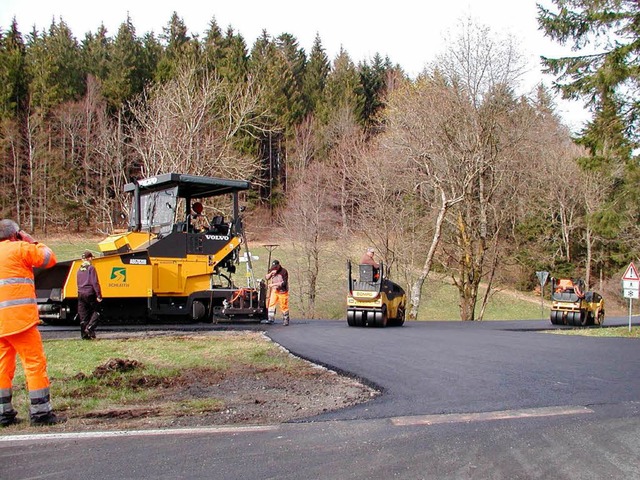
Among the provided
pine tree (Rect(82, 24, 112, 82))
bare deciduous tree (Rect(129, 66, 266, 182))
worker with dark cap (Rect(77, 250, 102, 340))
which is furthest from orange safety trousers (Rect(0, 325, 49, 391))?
pine tree (Rect(82, 24, 112, 82))

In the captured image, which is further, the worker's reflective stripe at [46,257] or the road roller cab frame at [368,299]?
the road roller cab frame at [368,299]

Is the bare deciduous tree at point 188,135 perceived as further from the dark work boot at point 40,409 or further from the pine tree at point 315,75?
the pine tree at point 315,75

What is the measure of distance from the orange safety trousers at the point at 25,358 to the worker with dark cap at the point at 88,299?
614 centimetres

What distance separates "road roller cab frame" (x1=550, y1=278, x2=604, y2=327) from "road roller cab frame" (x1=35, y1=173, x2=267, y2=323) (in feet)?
39.1

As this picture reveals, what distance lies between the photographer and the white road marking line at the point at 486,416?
226 inches

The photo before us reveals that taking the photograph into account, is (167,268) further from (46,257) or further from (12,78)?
(12,78)

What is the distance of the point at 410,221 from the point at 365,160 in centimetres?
385

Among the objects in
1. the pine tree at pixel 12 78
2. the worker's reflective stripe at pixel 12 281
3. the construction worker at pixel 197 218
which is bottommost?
the worker's reflective stripe at pixel 12 281

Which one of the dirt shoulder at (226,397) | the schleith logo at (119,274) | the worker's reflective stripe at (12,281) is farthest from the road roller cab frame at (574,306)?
the worker's reflective stripe at (12,281)

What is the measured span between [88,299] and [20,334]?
20.9ft

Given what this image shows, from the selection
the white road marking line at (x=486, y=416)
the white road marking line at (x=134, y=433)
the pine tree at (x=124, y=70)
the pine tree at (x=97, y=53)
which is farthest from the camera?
the pine tree at (x=97, y=53)

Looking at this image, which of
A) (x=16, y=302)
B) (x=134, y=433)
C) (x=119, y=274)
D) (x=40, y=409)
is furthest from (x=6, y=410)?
(x=119, y=274)

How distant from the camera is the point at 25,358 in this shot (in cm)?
594

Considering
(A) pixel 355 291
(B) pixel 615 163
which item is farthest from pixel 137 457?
(B) pixel 615 163
